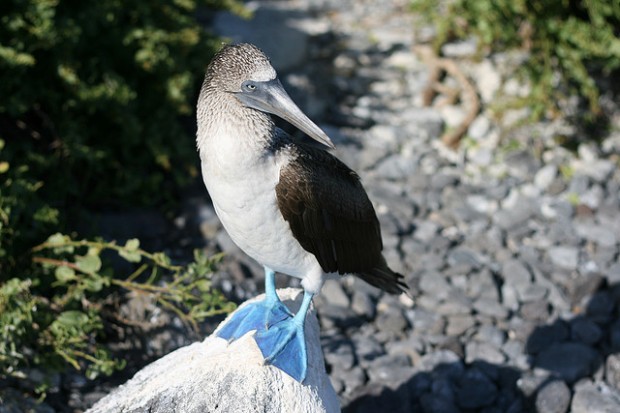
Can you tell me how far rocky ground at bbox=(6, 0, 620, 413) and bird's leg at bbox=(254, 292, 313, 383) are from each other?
127 centimetres

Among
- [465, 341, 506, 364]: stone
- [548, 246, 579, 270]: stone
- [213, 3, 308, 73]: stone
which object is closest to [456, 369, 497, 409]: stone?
[465, 341, 506, 364]: stone

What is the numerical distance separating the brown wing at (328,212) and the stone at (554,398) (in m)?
1.54

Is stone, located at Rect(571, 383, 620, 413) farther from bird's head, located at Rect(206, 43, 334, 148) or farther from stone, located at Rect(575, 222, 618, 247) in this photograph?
bird's head, located at Rect(206, 43, 334, 148)

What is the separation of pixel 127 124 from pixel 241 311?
7.15 feet

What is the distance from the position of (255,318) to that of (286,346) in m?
0.23

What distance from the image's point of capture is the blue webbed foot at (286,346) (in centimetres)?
347

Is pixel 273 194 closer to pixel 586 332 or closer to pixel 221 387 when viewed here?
pixel 221 387

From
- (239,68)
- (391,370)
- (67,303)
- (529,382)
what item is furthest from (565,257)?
(239,68)

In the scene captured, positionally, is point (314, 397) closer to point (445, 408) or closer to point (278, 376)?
point (278, 376)

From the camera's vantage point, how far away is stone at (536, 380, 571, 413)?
4699 millimetres

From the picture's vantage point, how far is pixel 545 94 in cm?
674

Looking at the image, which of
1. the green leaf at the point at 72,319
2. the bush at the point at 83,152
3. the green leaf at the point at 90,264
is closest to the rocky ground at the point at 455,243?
the bush at the point at 83,152

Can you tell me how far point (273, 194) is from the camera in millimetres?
3221

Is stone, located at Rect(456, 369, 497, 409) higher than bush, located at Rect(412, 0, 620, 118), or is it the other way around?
bush, located at Rect(412, 0, 620, 118)
